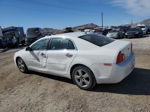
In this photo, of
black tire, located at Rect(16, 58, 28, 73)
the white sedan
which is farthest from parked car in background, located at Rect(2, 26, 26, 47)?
the white sedan

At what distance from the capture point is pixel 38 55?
17.4ft

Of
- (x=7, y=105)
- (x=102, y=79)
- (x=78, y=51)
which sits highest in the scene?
(x=78, y=51)

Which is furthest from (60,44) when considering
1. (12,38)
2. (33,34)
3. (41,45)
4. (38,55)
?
(12,38)

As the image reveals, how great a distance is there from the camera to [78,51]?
4.23 meters

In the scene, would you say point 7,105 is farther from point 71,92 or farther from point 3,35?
point 3,35

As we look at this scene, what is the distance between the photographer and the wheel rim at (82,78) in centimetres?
419

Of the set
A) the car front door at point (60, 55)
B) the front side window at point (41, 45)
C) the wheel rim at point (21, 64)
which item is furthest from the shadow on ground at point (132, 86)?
the wheel rim at point (21, 64)

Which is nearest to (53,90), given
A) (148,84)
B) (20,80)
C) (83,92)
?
(83,92)

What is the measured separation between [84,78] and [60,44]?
4.20ft

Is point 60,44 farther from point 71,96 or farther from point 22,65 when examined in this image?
point 22,65

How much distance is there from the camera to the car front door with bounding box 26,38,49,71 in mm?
5156

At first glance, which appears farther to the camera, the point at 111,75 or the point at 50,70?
the point at 50,70

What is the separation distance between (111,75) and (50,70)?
2069 millimetres

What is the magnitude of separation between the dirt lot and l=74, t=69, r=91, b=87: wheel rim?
8.2 inches
